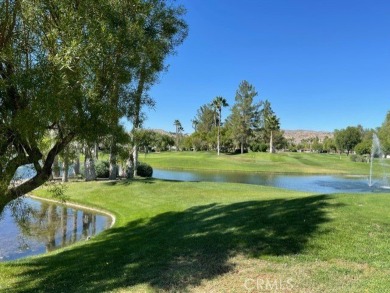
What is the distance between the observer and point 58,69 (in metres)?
6.01

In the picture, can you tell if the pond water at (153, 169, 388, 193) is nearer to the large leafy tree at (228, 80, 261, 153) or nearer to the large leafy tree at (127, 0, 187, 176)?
the large leafy tree at (127, 0, 187, 176)

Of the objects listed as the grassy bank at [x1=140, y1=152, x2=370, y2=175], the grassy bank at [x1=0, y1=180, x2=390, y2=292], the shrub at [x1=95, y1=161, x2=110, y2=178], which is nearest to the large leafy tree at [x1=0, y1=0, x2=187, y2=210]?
the grassy bank at [x1=0, y1=180, x2=390, y2=292]

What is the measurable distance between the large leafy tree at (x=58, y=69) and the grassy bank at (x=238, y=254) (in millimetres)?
2706

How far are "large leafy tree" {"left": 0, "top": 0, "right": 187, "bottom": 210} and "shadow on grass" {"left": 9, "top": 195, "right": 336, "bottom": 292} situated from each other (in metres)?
2.52

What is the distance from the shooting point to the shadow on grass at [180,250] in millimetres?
7430

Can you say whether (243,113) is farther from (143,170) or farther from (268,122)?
(143,170)

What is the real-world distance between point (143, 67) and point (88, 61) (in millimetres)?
2341

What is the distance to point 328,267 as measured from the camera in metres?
6.91

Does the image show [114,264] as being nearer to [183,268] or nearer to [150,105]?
[183,268]

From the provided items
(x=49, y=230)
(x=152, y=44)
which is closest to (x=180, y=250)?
(x=152, y=44)

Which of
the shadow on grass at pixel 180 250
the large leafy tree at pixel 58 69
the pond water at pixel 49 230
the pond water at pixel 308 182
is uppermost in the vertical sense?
the large leafy tree at pixel 58 69

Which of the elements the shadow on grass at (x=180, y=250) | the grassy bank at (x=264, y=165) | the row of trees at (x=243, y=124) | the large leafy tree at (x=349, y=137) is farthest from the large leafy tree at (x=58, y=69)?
the large leafy tree at (x=349, y=137)

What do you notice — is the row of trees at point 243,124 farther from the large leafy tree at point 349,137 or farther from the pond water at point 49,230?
the pond water at point 49,230

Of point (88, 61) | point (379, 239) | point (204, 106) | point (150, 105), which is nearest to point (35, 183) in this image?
point (88, 61)
